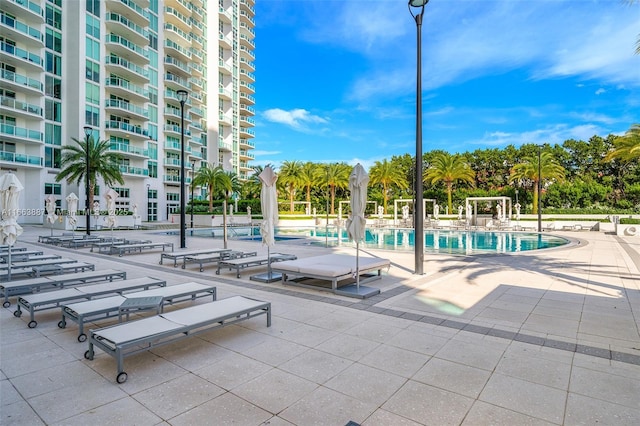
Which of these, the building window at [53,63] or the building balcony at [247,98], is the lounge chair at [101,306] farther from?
the building balcony at [247,98]

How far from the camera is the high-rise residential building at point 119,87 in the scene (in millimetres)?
33719

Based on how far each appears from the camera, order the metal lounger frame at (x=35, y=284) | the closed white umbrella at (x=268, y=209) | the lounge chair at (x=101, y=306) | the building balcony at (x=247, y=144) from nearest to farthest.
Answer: the lounge chair at (x=101, y=306) < the metal lounger frame at (x=35, y=284) < the closed white umbrella at (x=268, y=209) < the building balcony at (x=247, y=144)

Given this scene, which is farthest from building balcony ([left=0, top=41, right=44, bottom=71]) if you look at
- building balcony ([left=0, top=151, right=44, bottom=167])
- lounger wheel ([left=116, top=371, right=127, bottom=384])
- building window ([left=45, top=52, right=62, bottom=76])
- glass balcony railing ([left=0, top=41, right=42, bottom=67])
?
lounger wheel ([left=116, top=371, right=127, bottom=384])

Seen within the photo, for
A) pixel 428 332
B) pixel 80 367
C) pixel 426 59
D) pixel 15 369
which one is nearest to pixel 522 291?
pixel 428 332

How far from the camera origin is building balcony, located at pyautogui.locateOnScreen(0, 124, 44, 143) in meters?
32.0

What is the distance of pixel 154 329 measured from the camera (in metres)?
4.02

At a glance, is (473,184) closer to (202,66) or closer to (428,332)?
(202,66)

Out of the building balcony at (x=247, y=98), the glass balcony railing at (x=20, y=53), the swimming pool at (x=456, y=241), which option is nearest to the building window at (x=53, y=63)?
the glass balcony railing at (x=20, y=53)

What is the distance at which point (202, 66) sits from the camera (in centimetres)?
5419

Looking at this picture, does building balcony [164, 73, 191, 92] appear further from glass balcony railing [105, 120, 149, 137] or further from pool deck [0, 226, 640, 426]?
pool deck [0, 226, 640, 426]

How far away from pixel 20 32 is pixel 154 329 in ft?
141

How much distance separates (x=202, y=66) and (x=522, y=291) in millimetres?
57296

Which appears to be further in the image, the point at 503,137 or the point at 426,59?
the point at 503,137

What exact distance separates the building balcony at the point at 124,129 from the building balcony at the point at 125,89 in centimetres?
339
